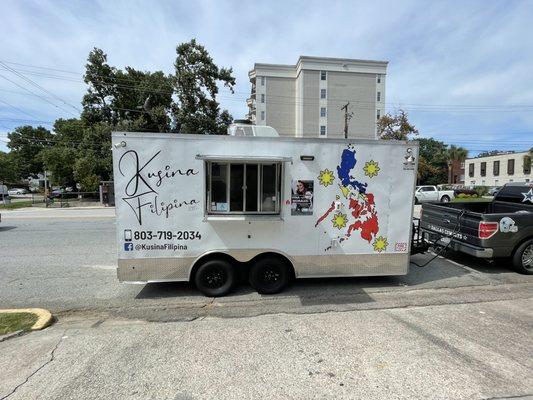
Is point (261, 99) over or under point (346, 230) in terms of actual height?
over

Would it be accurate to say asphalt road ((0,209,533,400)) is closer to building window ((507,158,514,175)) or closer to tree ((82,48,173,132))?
tree ((82,48,173,132))

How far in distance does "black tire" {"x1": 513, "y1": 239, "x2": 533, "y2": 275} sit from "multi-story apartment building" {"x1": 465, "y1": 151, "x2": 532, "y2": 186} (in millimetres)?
61640

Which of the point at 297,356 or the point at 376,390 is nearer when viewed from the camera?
the point at 376,390

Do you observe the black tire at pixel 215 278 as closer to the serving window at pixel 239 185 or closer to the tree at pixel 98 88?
the serving window at pixel 239 185

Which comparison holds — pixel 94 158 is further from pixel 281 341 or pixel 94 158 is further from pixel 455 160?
pixel 455 160

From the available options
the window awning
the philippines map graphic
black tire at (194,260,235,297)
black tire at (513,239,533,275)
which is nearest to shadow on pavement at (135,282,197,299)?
black tire at (194,260,235,297)

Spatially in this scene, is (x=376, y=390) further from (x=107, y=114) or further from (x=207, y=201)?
(x=107, y=114)

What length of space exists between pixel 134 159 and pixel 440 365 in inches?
194

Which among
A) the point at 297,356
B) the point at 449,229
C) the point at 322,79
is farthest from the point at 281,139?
the point at 322,79

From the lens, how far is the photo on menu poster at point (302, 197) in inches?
228

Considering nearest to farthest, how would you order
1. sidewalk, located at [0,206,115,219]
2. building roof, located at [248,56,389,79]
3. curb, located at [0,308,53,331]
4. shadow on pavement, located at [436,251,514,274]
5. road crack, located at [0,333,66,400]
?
road crack, located at [0,333,66,400] → curb, located at [0,308,53,331] → shadow on pavement, located at [436,251,514,274] → sidewalk, located at [0,206,115,219] → building roof, located at [248,56,389,79]

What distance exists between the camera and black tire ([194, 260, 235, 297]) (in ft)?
18.8

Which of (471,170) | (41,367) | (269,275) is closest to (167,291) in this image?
(269,275)

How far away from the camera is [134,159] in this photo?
5473 millimetres
